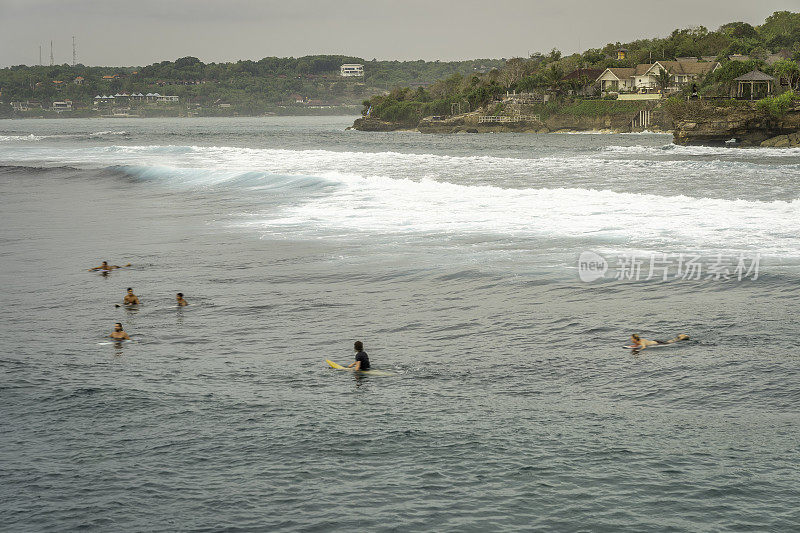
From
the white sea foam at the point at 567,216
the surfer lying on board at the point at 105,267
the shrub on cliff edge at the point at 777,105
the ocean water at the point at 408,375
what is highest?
the shrub on cliff edge at the point at 777,105

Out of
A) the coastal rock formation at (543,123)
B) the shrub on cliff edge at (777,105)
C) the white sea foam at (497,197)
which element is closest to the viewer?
the white sea foam at (497,197)

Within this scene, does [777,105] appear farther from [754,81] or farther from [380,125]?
[380,125]

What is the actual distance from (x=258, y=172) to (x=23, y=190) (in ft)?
57.3

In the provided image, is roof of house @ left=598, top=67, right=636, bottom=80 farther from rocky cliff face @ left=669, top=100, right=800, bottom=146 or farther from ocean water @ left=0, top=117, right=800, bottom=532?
ocean water @ left=0, top=117, right=800, bottom=532

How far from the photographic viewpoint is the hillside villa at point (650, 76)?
16362cm

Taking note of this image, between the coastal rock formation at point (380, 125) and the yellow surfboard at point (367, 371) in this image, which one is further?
the coastal rock formation at point (380, 125)

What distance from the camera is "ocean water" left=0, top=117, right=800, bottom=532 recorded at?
1378cm

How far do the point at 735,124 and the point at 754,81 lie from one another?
23.2 m

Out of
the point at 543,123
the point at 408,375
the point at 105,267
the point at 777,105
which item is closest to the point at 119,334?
the point at 408,375

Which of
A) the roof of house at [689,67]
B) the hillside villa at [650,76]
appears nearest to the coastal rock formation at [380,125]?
the hillside villa at [650,76]

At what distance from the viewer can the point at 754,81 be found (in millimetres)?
117625

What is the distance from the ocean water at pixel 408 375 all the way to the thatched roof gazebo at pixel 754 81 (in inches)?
3168

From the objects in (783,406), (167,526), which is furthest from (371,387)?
(783,406)

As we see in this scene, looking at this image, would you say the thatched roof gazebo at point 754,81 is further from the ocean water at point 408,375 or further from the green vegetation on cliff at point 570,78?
the ocean water at point 408,375
